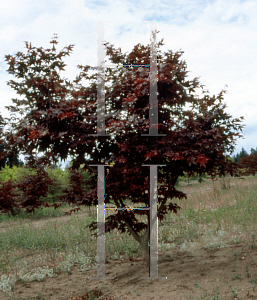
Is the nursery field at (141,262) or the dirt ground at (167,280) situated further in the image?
the nursery field at (141,262)

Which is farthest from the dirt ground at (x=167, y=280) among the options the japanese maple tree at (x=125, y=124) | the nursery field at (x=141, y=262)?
the japanese maple tree at (x=125, y=124)

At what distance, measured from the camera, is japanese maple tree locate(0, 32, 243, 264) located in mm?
3803

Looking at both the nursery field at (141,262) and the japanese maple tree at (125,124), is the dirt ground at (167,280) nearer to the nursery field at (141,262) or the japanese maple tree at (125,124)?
the nursery field at (141,262)

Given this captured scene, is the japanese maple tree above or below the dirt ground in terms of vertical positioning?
above

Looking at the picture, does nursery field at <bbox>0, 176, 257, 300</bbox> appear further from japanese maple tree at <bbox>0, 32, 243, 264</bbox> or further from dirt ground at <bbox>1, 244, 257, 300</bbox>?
japanese maple tree at <bbox>0, 32, 243, 264</bbox>

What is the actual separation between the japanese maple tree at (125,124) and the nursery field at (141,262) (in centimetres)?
109

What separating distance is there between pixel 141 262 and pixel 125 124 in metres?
3.03

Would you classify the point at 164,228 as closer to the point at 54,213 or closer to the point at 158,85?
the point at 158,85

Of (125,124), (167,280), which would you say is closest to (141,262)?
(167,280)

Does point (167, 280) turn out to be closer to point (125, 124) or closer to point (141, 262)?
point (141, 262)

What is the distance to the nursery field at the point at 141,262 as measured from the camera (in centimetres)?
380

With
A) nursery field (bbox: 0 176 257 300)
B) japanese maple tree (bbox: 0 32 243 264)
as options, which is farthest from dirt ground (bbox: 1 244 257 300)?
japanese maple tree (bbox: 0 32 243 264)

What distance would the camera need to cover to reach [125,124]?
367cm

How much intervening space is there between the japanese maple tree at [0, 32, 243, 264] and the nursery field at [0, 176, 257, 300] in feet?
3.58
